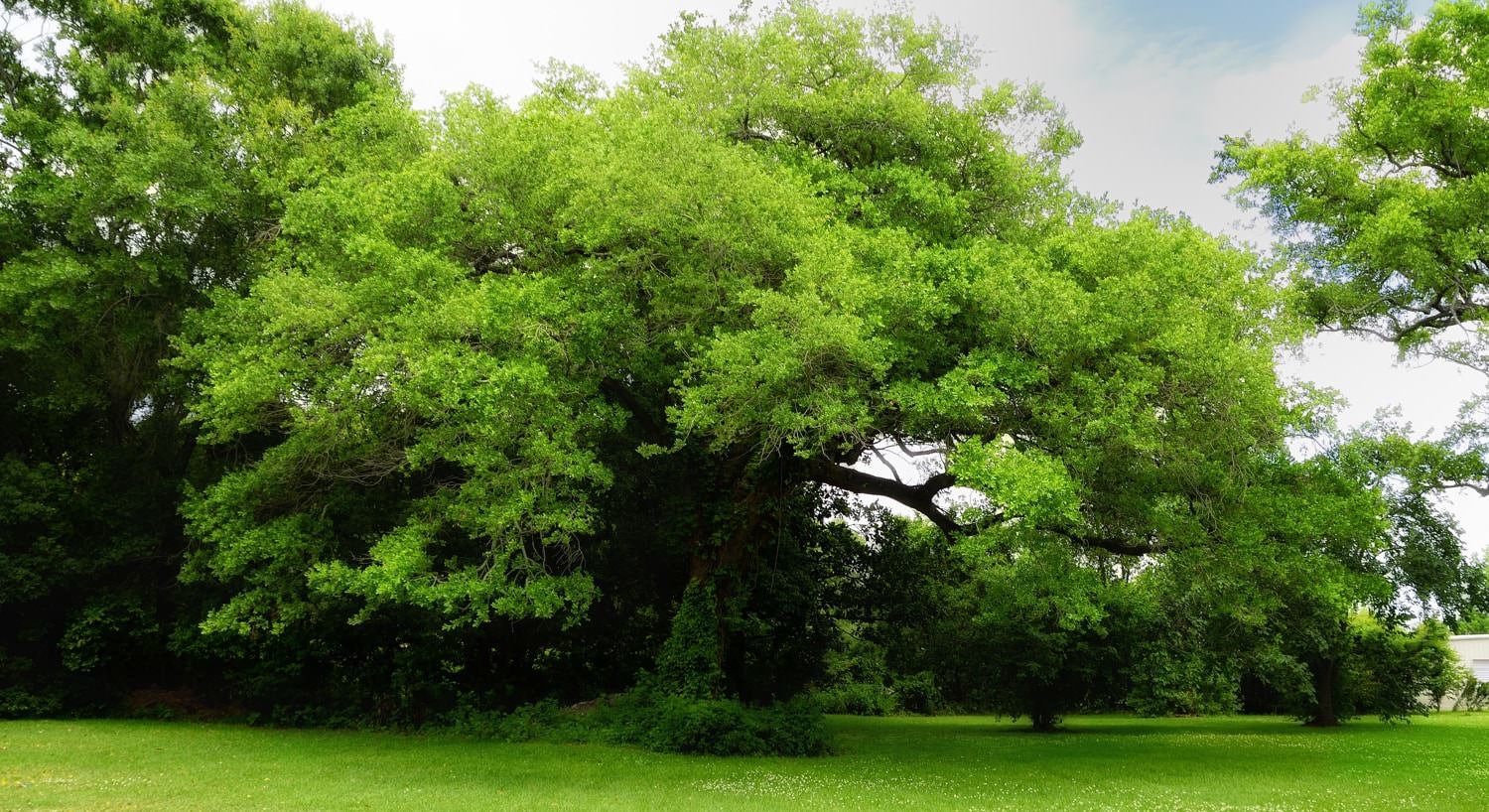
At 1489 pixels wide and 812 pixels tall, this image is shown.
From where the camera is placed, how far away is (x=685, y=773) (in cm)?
1477

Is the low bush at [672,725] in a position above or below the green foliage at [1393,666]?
below

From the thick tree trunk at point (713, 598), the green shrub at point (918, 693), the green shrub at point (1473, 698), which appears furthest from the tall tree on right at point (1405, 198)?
the green shrub at point (1473, 698)

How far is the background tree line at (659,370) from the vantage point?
1459cm

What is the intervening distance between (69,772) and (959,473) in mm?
12846

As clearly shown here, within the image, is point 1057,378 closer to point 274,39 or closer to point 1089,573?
point 1089,573

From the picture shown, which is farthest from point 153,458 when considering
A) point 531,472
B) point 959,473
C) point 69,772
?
point 959,473

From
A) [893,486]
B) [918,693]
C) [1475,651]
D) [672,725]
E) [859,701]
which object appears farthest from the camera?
[1475,651]

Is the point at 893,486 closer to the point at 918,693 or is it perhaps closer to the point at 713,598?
the point at 713,598

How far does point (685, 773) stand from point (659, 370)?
22.8 ft

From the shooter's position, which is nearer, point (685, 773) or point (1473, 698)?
point (685, 773)

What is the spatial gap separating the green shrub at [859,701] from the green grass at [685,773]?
14533mm

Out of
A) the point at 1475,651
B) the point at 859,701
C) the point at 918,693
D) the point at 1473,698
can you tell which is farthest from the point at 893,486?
the point at 1475,651

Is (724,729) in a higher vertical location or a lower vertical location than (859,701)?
higher

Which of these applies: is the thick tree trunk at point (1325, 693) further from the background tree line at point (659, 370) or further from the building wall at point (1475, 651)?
the building wall at point (1475, 651)
